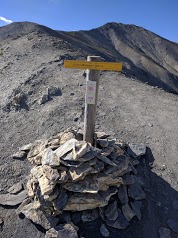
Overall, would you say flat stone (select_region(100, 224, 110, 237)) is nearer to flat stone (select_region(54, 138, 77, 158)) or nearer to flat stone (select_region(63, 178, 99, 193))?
flat stone (select_region(63, 178, 99, 193))

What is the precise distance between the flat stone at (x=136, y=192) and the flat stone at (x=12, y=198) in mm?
2407

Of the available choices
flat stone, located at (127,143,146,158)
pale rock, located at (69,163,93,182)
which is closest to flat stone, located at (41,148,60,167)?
pale rock, located at (69,163,93,182)

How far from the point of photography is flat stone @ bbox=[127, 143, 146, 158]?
7.34 metres

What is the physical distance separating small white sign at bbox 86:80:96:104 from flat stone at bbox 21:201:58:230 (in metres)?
2.47

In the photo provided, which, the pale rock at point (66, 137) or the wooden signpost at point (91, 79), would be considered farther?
the pale rock at point (66, 137)

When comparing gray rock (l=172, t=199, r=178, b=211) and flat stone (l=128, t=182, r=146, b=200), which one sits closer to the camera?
flat stone (l=128, t=182, r=146, b=200)

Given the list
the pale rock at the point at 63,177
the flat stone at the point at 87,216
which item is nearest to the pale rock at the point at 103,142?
the pale rock at the point at 63,177

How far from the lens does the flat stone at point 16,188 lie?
22.0 feet

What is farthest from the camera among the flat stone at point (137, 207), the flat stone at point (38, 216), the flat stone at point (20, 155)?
the flat stone at point (20, 155)

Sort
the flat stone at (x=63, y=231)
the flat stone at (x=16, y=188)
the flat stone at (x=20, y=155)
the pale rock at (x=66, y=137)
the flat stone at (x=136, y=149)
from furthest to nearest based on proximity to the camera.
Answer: the flat stone at (x=20, y=155), the flat stone at (x=136, y=149), the flat stone at (x=16, y=188), the pale rock at (x=66, y=137), the flat stone at (x=63, y=231)

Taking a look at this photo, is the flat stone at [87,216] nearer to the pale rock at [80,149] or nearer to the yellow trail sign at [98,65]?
the pale rock at [80,149]

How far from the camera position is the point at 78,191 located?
223 inches

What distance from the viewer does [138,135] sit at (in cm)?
849

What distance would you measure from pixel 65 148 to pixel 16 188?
5.81 ft
